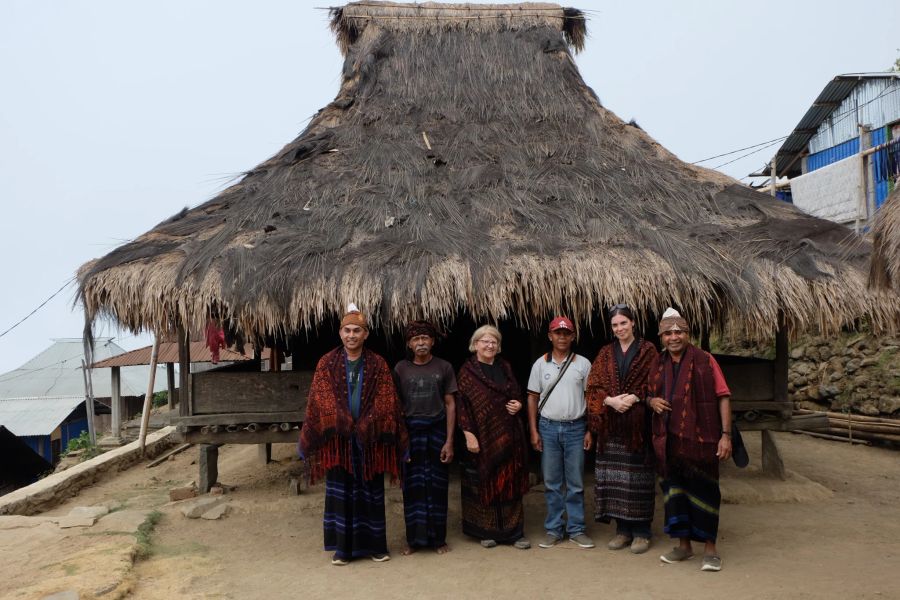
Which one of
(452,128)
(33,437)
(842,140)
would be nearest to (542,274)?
(452,128)

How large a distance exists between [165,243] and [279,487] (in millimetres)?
2387

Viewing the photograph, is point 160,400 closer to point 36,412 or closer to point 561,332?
point 36,412

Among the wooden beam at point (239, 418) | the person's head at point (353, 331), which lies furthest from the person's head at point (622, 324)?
the wooden beam at point (239, 418)

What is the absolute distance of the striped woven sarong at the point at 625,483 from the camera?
4012 millimetres

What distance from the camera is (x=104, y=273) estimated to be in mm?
4934

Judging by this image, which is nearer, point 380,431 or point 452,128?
point 380,431

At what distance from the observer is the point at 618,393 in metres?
3.94

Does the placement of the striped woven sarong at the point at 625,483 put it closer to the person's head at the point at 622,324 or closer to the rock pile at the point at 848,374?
the person's head at the point at 622,324

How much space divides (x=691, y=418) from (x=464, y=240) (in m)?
2.07

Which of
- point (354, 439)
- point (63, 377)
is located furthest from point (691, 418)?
point (63, 377)

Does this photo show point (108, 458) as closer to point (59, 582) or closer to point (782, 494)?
point (59, 582)

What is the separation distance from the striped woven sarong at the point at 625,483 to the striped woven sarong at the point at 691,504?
18 centimetres

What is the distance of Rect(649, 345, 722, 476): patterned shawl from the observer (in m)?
3.66

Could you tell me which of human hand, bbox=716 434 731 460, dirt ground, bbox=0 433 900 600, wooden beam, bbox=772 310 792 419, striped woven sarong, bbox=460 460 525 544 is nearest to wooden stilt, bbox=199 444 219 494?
dirt ground, bbox=0 433 900 600
